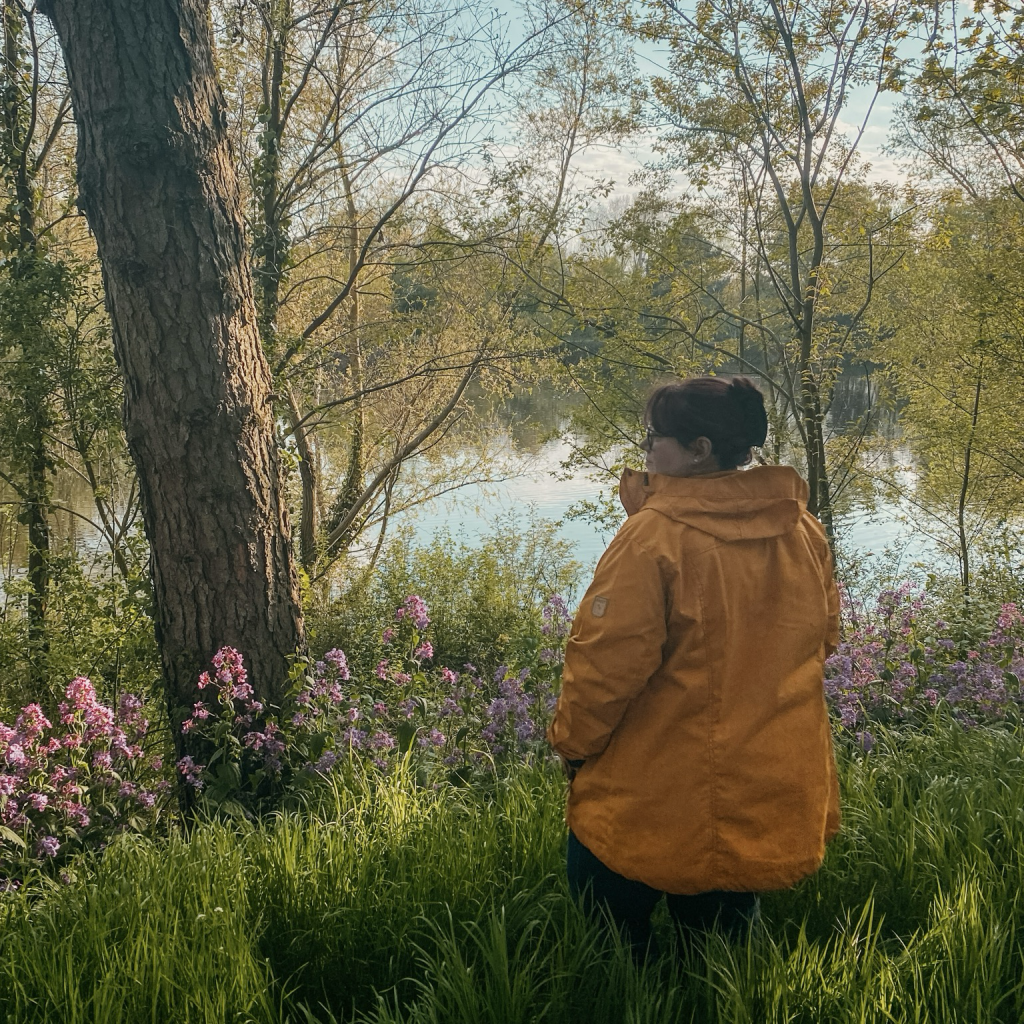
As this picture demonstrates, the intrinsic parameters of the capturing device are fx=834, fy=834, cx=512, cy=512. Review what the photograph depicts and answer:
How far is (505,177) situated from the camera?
24.1ft

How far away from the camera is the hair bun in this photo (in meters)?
1.70

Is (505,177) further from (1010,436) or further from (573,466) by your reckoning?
(1010,436)

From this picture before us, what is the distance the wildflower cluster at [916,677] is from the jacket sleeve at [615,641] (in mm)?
2363

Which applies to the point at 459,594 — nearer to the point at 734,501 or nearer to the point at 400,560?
the point at 400,560

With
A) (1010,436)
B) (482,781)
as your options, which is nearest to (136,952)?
(482,781)

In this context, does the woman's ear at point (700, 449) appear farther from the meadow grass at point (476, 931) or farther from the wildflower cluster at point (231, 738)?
the wildflower cluster at point (231, 738)

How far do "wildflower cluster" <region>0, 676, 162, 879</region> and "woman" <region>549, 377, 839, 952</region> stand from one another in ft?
5.95

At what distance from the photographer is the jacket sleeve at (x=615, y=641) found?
1.58m

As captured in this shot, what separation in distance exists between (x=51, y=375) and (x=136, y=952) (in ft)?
17.7

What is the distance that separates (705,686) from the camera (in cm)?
162

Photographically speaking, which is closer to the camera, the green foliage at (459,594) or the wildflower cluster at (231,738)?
the wildflower cluster at (231,738)

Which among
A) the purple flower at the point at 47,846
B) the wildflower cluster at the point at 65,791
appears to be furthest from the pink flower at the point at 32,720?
the purple flower at the point at 47,846

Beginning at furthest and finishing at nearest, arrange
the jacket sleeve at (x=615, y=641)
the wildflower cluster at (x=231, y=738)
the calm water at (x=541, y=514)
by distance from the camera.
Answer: the calm water at (x=541, y=514) < the wildflower cluster at (x=231, y=738) < the jacket sleeve at (x=615, y=641)

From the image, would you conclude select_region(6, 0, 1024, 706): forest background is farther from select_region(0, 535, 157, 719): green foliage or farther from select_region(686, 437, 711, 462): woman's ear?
select_region(686, 437, 711, 462): woman's ear
